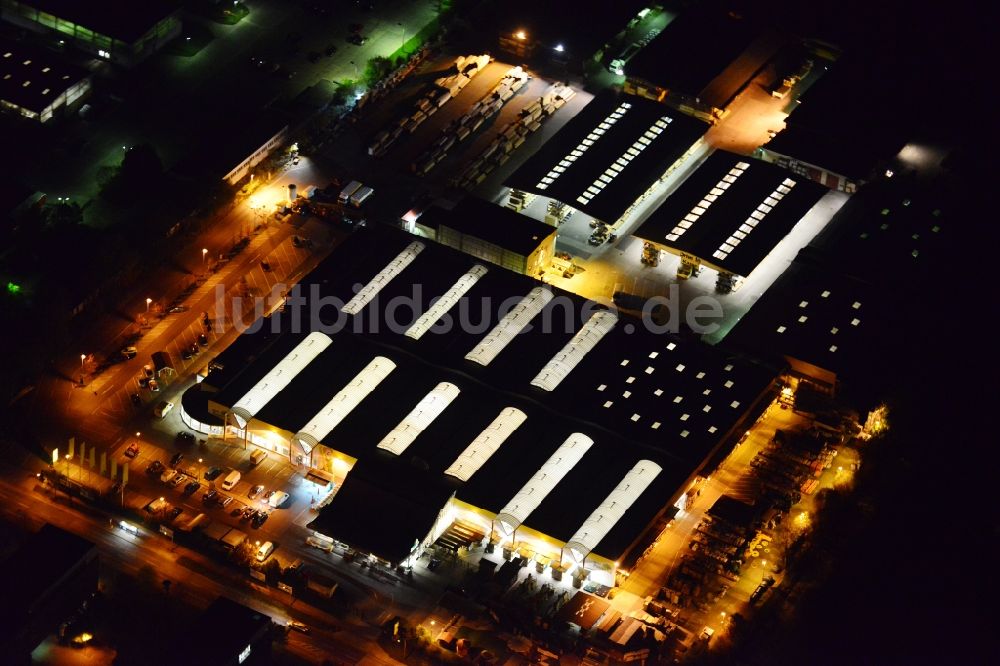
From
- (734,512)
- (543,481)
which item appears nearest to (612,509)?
(543,481)

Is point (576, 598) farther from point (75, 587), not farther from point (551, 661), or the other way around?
point (75, 587)

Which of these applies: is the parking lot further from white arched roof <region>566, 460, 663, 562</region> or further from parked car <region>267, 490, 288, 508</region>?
white arched roof <region>566, 460, 663, 562</region>

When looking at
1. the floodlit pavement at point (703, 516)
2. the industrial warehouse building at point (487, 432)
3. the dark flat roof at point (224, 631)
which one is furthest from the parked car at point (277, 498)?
the floodlit pavement at point (703, 516)

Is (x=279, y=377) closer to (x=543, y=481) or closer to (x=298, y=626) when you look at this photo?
(x=543, y=481)

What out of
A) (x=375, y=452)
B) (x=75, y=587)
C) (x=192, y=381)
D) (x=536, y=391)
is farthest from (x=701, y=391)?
(x=75, y=587)

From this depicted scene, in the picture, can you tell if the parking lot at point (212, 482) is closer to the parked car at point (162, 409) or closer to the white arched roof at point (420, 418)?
the parked car at point (162, 409)
